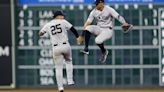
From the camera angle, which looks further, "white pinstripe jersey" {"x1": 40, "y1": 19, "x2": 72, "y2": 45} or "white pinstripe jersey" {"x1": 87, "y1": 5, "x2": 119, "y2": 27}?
"white pinstripe jersey" {"x1": 87, "y1": 5, "x2": 119, "y2": 27}

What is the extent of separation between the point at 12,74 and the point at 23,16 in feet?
6.49

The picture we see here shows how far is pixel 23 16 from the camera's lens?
79.3 ft

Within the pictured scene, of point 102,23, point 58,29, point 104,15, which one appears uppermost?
point 104,15

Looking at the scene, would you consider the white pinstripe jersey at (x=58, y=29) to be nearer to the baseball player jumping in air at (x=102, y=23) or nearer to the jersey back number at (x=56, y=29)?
the jersey back number at (x=56, y=29)

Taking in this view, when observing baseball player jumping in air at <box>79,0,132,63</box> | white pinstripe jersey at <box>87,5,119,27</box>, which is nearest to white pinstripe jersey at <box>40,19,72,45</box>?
baseball player jumping in air at <box>79,0,132,63</box>

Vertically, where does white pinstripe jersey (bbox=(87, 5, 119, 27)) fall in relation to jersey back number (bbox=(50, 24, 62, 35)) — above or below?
above

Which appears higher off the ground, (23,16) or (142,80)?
(23,16)

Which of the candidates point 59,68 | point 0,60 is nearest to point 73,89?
point 0,60

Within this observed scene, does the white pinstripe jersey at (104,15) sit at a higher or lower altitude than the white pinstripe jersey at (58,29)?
higher

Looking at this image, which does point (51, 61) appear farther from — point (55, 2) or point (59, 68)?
point (59, 68)

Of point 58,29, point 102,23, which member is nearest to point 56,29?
point 58,29

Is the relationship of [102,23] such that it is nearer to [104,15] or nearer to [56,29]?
[104,15]

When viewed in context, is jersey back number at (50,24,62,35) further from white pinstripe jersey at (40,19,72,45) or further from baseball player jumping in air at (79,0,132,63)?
baseball player jumping in air at (79,0,132,63)

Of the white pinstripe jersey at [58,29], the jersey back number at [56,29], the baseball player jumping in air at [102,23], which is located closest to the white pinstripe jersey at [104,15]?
the baseball player jumping in air at [102,23]
